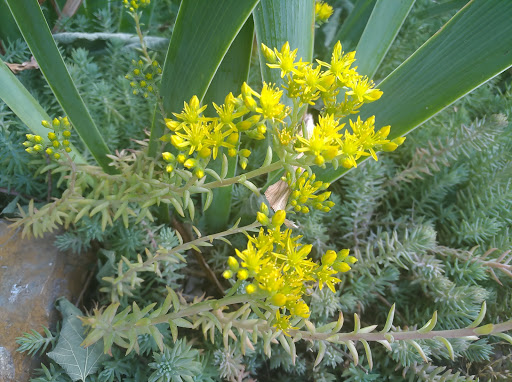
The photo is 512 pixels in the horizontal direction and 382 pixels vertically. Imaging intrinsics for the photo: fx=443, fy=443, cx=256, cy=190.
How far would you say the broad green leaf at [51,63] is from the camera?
0.90 m

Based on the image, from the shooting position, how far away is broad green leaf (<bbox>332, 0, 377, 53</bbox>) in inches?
49.8

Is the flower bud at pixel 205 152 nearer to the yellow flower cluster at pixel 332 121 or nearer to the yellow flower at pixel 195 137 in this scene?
the yellow flower at pixel 195 137

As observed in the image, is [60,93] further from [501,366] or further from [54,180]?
→ [501,366]

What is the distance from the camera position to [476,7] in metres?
0.84

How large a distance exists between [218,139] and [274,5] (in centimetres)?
39

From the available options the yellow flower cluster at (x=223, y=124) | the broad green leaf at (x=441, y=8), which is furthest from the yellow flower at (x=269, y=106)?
the broad green leaf at (x=441, y=8)

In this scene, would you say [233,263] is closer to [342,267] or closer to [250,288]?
[250,288]

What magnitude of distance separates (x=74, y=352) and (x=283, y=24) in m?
0.82

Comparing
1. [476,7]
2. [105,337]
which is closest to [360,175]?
[476,7]

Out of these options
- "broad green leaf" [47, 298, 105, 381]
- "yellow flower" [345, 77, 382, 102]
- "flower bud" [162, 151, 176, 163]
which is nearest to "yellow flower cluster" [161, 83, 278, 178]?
"flower bud" [162, 151, 176, 163]

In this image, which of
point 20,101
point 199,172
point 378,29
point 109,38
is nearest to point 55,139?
point 20,101

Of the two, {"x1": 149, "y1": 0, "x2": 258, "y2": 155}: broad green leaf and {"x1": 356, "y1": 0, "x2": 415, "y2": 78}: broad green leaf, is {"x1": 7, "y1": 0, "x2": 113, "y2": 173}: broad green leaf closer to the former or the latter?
{"x1": 149, "y1": 0, "x2": 258, "y2": 155}: broad green leaf

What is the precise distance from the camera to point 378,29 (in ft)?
3.36

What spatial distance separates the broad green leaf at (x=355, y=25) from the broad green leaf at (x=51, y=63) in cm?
76
